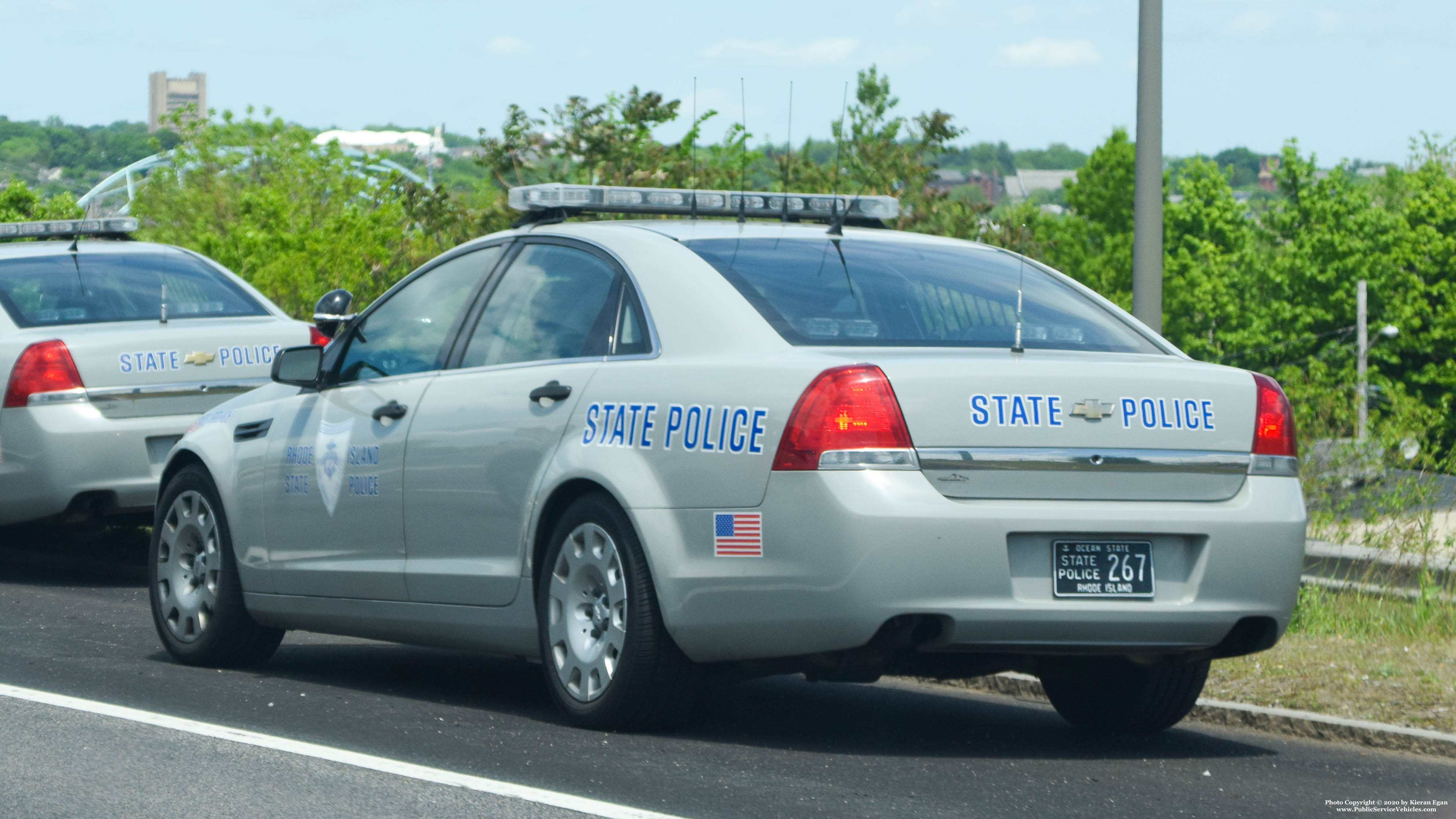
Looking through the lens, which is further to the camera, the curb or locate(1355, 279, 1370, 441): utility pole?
locate(1355, 279, 1370, 441): utility pole

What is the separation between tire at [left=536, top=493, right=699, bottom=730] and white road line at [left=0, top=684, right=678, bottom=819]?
0.63 m

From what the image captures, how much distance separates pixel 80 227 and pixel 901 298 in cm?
764

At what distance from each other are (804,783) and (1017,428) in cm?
106

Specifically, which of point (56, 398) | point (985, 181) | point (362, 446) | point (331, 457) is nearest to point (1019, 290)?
point (362, 446)

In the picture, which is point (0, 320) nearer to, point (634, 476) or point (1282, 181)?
point (634, 476)

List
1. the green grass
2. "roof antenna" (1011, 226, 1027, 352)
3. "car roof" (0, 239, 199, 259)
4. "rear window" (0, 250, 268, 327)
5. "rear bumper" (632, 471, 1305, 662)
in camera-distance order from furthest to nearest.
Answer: "car roof" (0, 239, 199, 259), "rear window" (0, 250, 268, 327), the green grass, "roof antenna" (1011, 226, 1027, 352), "rear bumper" (632, 471, 1305, 662)

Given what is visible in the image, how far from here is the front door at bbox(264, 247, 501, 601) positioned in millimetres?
6570

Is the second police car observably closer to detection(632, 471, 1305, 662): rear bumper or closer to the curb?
detection(632, 471, 1305, 662): rear bumper

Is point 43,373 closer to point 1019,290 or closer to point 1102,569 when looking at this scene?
point 1019,290

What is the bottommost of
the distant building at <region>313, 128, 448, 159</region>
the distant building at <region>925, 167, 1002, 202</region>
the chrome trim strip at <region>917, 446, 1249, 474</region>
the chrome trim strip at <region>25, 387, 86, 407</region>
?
the chrome trim strip at <region>25, 387, 86, 407</region>

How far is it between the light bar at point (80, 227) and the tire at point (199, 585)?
4.56m

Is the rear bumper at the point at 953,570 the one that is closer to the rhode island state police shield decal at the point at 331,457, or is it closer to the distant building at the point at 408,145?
the rhode island state police shield decal at the point at 331,457

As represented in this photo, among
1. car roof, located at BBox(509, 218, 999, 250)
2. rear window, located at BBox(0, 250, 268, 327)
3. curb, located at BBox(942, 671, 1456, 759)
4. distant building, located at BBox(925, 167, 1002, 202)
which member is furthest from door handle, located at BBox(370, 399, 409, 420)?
distant building, located at BBox(925, 167, 1002, 202)

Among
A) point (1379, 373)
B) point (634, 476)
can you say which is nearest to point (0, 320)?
point (634, 476)
